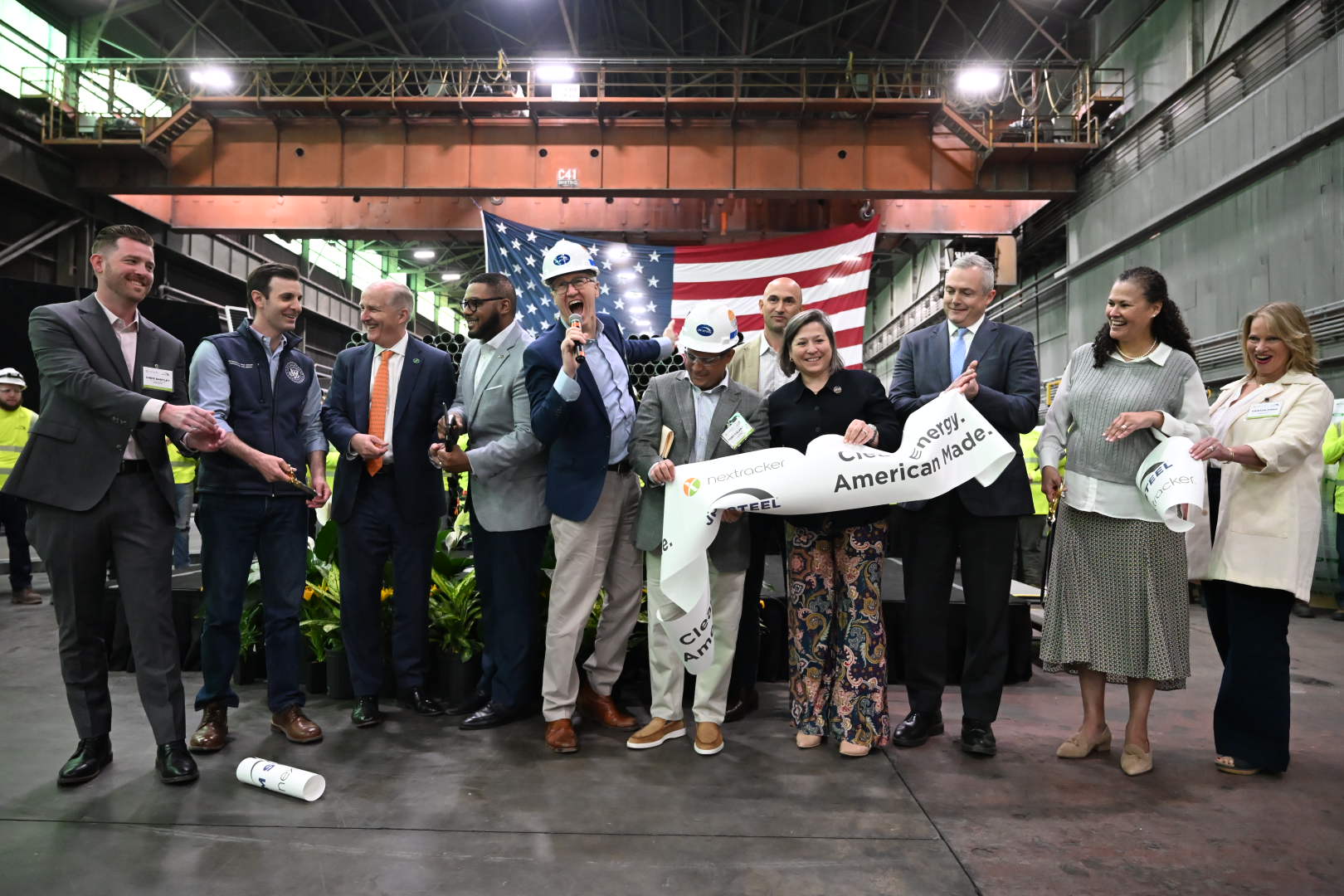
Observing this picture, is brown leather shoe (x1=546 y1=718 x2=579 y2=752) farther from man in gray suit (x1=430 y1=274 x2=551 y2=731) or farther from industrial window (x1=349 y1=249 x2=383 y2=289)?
industrial window (x1=349 y1=249 x2=383 y2=289)

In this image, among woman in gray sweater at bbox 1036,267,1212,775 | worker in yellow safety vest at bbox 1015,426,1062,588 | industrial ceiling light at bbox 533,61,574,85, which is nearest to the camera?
woman in gray sweater at bbox 1036,267,1212,775

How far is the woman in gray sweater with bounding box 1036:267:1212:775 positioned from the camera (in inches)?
109

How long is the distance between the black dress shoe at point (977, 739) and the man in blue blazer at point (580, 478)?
1242 millimetres

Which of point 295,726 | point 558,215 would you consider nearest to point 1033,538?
point 295,726

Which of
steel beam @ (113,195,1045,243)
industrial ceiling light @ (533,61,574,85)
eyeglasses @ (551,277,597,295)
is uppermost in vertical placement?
industrial ceiling light @ (533,61,574,85)

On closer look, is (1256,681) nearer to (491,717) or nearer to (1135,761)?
(1135,761)

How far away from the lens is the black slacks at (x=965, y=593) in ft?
9.61

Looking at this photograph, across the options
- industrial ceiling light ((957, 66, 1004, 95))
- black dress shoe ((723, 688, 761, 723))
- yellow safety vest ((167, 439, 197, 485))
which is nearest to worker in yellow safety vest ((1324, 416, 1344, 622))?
black dress shoe ((723, 688, 761, 723))

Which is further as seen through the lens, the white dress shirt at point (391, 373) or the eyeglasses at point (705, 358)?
the white dress shirt at point (391, 373)

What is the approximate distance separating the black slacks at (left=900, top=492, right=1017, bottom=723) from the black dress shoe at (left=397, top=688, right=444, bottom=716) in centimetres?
191

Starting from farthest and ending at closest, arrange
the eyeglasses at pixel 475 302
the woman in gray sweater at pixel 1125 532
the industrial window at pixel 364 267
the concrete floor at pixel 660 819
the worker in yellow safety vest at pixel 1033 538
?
1. the industrial window at pixel 364 267
2. the worker in yellow safety vest at pixel 1033 538
3. the eyeglasses at pixel 475 302
4. the woman in gray sweater at pixel 1125 532
5. the concrete floor at pixel 660 819

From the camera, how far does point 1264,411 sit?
2.83 m

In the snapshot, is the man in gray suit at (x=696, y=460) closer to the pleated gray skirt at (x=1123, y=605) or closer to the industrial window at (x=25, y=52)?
the pleated gray skirt at (x=1123, y=605)

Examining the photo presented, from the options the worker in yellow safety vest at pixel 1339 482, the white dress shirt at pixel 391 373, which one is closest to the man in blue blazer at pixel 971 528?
the white dress shirt at pixel 391 373
